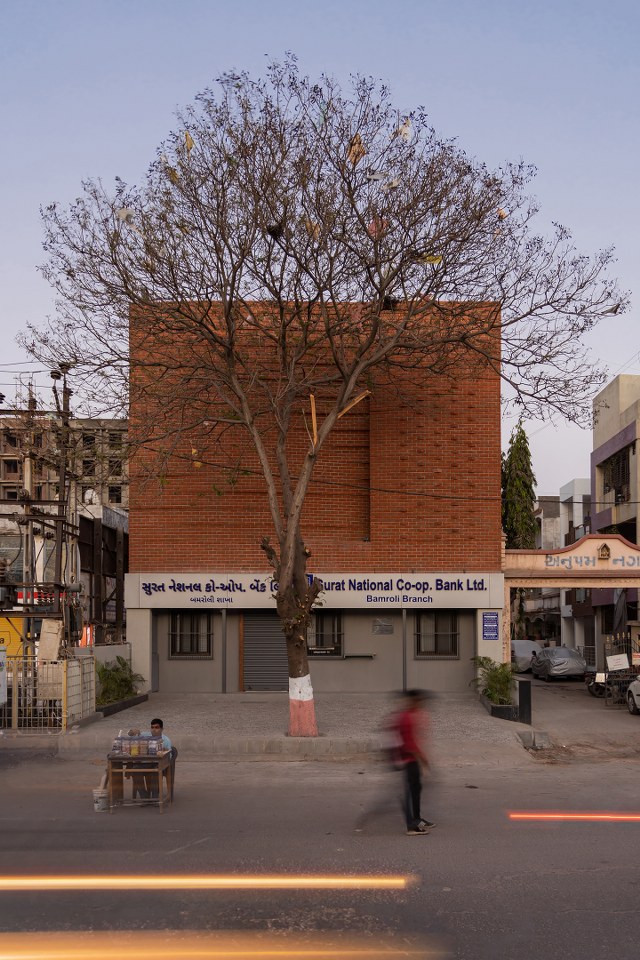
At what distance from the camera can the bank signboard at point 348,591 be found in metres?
25.3

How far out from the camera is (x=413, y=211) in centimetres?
1920

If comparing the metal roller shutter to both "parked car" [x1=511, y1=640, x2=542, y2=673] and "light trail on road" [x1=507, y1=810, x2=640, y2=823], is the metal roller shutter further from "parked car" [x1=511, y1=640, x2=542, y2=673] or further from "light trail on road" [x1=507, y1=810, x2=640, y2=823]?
"parked car" [x1=511, y1=640, x2=542, y2=673]

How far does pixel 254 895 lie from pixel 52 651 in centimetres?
1500

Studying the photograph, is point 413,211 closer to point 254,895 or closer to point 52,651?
point 52,651

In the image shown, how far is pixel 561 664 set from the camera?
37312mm

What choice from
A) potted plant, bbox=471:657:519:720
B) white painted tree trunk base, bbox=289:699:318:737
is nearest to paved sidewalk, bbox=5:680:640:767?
white painted tree trunk base, bbox=289:699:318:737

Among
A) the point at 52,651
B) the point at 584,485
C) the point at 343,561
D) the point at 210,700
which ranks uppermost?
the point at 584,485

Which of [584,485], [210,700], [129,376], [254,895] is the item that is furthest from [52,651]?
[584,485]

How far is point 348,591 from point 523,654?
21.7 metres

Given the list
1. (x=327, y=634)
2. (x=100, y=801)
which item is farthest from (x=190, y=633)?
(x=100, y=801)

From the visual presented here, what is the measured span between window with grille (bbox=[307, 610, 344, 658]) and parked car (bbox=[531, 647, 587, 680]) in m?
14.6

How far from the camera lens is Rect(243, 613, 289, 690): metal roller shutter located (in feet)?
84.6

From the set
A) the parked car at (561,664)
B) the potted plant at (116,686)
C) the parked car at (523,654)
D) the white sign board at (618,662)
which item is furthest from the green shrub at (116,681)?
the parked car at (523,654)

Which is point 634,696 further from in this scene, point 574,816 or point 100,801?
point 100,801
